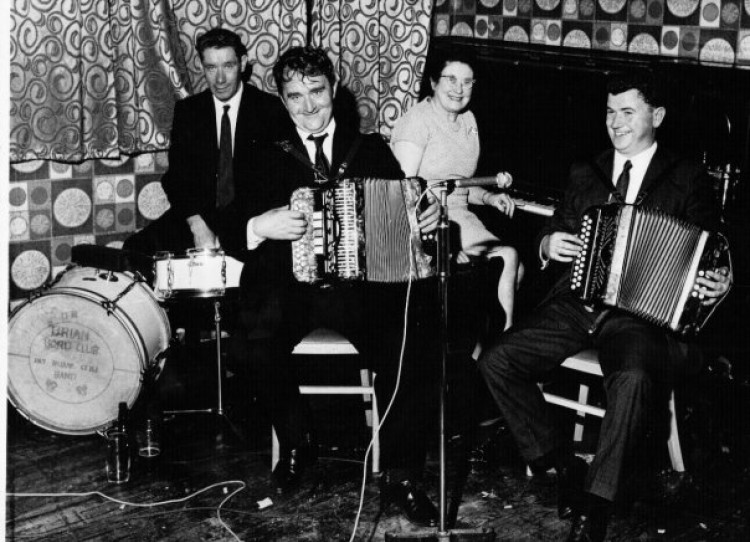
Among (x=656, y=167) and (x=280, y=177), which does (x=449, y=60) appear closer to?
(x=280, y=177)

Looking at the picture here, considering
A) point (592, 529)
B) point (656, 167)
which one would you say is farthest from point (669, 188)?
point (592, 529)

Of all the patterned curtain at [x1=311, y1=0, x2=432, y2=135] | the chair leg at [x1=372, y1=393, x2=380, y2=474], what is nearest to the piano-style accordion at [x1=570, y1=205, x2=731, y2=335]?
the chair leg at [x1=372, y1=393, x2=380, y2=474]

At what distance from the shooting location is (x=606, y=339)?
11.2 feet

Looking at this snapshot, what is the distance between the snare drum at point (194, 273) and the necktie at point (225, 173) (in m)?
0.76

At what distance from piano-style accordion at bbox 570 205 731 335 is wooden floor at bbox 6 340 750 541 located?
2.45ft

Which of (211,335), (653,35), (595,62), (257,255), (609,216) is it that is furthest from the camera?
(211,335)

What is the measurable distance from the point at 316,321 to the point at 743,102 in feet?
6.36

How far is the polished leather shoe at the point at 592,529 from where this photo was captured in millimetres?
3139

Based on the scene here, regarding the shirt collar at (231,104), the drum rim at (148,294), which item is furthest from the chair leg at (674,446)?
the shirt collar at (231,104)

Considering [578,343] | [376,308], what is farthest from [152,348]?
[578,343]

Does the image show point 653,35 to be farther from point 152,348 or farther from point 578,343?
point 152,348

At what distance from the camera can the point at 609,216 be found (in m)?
3.26

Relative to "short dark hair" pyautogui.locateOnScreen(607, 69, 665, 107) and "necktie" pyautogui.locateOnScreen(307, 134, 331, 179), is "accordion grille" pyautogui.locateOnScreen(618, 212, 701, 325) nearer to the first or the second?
"short dark hair" pyautogui.locateOnScreen(607, 69, 665, 107)

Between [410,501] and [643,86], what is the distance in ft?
5.76
